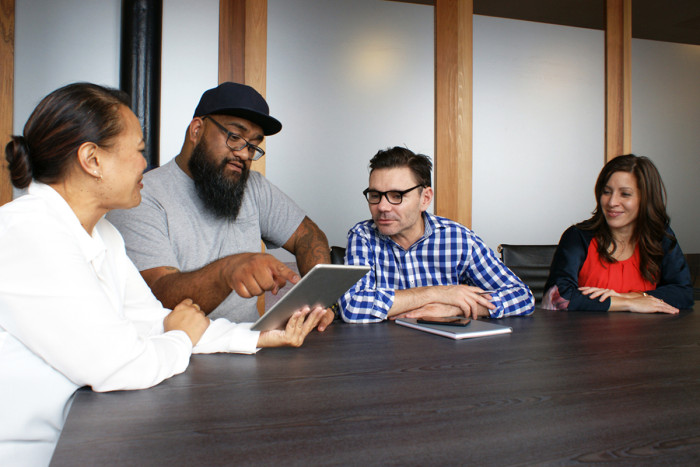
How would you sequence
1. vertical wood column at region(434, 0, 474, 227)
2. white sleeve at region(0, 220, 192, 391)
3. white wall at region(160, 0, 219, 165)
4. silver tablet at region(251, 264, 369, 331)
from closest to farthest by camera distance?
white sleeve at region(0, 220, 192, 391) < silver tablet at region(251, 264, 369, 331) < white wall at region(160, 0, 219, 165) < vertical wood column at region(434, 0, 474, 227)

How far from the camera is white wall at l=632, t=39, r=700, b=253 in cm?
463

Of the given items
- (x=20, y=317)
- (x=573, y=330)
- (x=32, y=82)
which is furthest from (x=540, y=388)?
(x=32, y=82)

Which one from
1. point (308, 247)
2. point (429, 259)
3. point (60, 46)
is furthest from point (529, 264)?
point (60, 46)

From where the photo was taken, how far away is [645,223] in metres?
2.36

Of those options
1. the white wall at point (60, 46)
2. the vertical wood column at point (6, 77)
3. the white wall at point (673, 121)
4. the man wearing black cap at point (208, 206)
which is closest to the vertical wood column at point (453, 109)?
the man wearing black cap at point (208, 206)

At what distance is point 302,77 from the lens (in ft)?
12.8

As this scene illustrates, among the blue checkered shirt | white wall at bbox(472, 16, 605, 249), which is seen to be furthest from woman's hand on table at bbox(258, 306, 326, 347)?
white wall at bbox(472, 16, 605, 249)

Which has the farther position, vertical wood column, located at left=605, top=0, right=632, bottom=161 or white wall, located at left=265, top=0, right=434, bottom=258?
vertical wood column, located at left=605, top=0, right=632, bottom=161

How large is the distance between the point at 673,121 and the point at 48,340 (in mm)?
5451

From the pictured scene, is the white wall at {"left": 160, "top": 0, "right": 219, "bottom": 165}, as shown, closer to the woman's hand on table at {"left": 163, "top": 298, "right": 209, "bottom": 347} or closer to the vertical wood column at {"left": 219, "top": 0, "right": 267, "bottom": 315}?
the vertical wood column at {"left": 219, "top": 0, "right": 267, "bottom": 315}

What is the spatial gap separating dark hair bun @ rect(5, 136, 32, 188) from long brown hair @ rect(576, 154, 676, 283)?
7.62ft

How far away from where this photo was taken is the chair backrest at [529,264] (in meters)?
2.71

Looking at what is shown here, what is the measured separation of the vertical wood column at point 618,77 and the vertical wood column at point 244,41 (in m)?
2.90

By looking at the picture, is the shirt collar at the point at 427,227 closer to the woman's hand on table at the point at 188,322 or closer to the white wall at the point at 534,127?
the woman's hand on table at the point at 188,322
